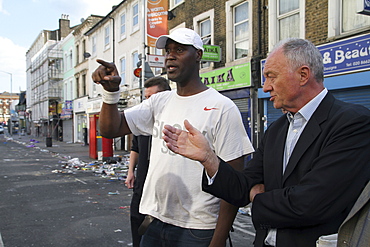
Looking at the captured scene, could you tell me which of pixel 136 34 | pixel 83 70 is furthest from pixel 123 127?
pixel 83 70

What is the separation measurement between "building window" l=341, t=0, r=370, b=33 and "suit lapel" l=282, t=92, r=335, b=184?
8.33m

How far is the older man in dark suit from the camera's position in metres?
1.52

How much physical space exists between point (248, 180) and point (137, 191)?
6.07ft

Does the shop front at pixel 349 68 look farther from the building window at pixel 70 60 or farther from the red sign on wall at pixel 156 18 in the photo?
the building window at pixel 70 60

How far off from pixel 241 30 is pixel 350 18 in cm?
477

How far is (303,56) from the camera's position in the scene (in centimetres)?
179

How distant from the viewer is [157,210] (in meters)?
2.32

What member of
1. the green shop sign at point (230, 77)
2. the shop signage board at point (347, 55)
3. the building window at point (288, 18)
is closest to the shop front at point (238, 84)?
the green shop sign at point (230, 77)

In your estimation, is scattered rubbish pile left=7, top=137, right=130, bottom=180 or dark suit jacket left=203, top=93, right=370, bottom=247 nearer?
dark suit jacket left=203, top=93, right=370, bottom=247

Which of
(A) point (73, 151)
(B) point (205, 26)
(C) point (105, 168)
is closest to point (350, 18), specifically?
(B) point (205, 26)

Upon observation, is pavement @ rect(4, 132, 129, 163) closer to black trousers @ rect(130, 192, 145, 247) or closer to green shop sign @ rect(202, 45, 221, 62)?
green shop sign @ rect(202, 45, 221, 62)

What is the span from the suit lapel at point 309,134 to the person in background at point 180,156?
503 mm

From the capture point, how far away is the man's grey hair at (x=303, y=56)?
5.85ft

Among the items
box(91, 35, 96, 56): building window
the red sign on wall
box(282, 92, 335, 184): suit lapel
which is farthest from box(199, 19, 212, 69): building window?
box(91, 35, 96, 56): building window
